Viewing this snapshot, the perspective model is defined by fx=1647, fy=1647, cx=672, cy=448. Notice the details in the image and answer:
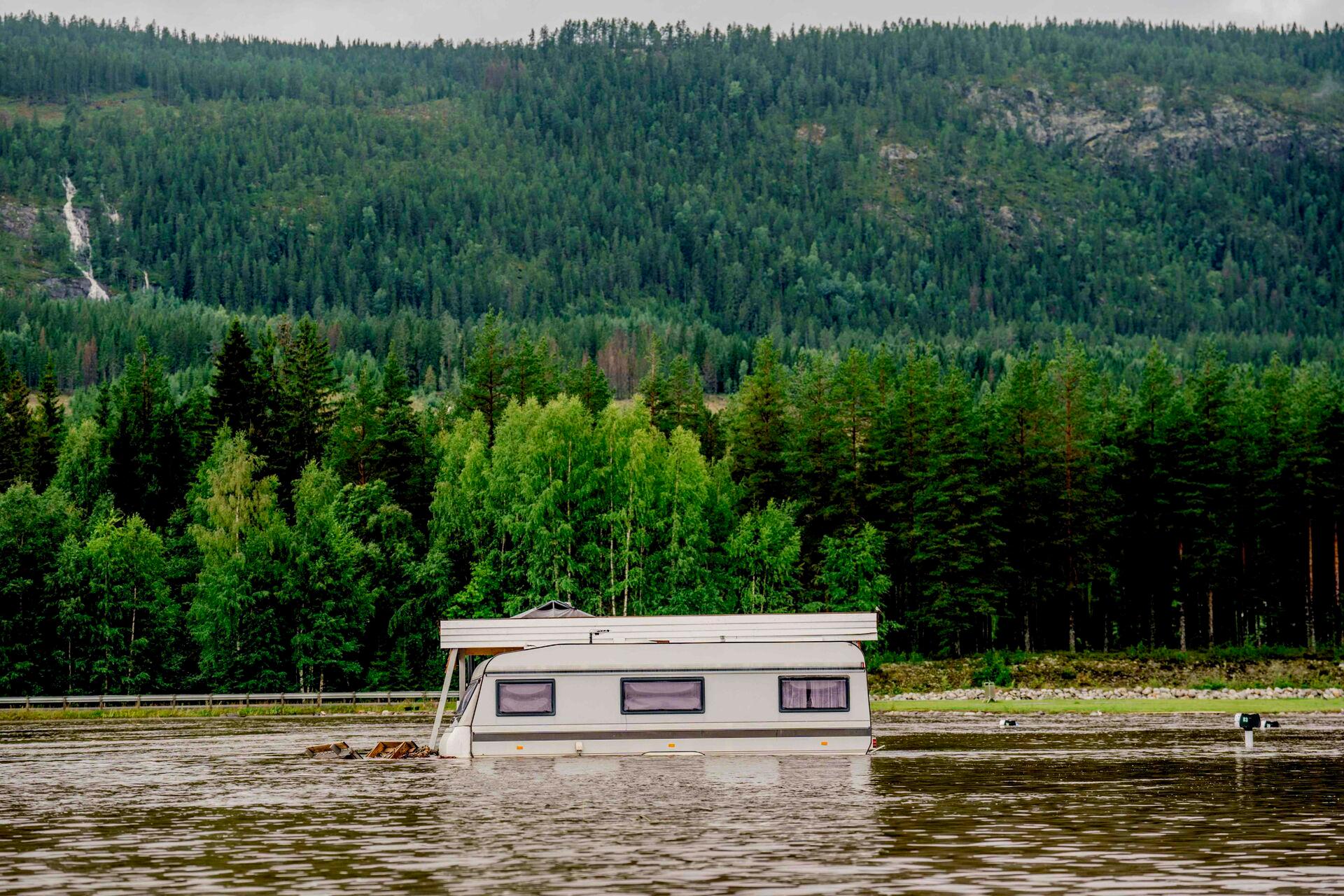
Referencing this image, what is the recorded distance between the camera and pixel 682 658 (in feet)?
148

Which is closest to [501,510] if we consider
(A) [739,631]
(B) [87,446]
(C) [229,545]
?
(C) [229,545]

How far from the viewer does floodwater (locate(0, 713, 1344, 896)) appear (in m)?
23.6

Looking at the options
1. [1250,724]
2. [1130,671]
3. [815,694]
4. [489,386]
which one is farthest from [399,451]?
[1250,724]

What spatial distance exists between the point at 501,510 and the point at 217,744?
40850 mm

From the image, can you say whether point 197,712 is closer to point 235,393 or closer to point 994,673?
point 235,393

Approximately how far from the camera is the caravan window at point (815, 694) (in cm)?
4544

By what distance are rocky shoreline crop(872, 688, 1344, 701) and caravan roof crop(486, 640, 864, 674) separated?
5004 cm

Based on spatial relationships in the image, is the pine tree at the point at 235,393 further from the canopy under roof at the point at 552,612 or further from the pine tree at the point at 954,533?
the canopy under roof at the point at 552,612

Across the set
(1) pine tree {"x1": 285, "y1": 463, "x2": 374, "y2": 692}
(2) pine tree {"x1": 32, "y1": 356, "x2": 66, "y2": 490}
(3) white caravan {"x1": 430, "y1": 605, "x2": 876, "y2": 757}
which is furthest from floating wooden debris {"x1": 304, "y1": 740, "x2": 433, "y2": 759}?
(2) pine tree {"x1": 32, "y1": 356, "x2": 66, "y2": 490}

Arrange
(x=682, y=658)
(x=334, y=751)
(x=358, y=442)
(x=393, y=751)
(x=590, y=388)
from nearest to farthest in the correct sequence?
1. (x=682, y=658)
2. (x=393, y=751)
3. (x=334, y=751)
4. (x=358, y=442)
5. (x=590, y=388)

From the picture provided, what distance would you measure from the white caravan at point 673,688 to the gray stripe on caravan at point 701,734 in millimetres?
27

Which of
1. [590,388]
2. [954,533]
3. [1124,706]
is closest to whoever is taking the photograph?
[1124,706]

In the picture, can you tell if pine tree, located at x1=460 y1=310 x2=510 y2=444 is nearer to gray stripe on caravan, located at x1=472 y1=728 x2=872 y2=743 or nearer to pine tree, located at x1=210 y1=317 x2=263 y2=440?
pine tree, located at x1=210 y1=317 x2=263 y2=440

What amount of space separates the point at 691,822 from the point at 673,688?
15.1m
